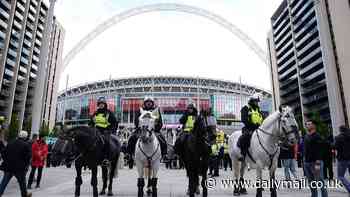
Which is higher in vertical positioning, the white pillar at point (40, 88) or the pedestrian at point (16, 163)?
the white pillar at point (40, 88)

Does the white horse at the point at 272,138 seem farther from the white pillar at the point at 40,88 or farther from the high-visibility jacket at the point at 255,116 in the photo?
the white pillar at the point at 40,88

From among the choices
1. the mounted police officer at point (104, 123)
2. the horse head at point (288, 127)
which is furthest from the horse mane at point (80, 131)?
the horse head at point (288, 127)

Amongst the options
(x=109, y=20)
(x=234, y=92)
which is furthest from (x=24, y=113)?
(x=234, y=92)

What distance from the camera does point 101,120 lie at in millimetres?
9297

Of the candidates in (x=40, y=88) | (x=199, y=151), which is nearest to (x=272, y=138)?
(x=199, y=151)

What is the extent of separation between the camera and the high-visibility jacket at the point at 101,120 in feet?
30.4

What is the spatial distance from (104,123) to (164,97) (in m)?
96.8

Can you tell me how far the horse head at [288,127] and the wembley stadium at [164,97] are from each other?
90.0 m

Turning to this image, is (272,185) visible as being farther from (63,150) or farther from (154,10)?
(154,10)

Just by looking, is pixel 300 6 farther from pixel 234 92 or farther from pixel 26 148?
pixel 26 148

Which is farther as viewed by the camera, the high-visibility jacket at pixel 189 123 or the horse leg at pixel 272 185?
the high-visibility jacket at pixel 189 123

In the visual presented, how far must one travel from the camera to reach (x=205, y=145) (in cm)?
763

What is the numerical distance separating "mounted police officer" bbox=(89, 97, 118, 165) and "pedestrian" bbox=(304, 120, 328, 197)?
631cm

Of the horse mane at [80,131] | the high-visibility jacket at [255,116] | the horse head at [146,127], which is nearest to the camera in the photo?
the horse head at [146,127]
